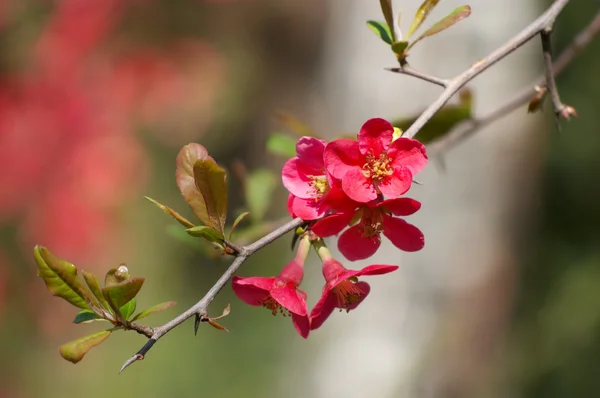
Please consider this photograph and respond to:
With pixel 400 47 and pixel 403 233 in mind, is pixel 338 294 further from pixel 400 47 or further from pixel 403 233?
pixel 400 47

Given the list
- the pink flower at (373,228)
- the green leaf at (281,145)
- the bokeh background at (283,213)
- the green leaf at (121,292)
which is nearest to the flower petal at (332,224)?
the pink flower at (373,228)

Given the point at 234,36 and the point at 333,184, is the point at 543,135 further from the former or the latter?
the point at 333,184

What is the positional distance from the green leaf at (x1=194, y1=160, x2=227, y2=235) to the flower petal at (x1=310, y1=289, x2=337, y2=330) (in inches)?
4.2

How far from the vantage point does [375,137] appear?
0.55 meters

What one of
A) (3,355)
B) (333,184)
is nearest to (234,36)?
(3,355)

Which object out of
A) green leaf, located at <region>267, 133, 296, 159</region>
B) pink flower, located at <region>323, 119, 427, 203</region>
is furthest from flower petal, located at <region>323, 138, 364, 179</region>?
green leaf, located at <region>267, 133, 296, 159</region>

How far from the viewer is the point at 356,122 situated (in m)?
2.40

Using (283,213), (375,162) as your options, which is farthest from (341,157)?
(283,213)

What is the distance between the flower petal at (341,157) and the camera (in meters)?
0.53

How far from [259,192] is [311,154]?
490mm

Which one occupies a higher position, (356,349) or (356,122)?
(356,122)

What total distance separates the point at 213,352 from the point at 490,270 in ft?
4.24

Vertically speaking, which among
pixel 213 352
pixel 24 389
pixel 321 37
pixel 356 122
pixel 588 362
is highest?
pixel 321 37

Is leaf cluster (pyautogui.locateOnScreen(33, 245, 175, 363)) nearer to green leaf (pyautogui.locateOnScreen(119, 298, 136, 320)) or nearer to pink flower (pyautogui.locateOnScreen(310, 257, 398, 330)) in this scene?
green leaf (pyautogui.locateOnScreen(119, 298, 136, 320))
